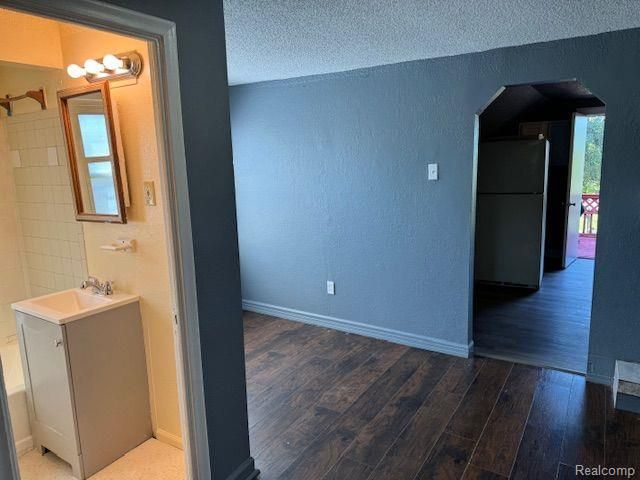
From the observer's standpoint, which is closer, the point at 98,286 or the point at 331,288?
the point at 98,286

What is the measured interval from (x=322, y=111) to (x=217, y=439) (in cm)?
256

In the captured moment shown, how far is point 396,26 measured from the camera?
2.25 meters

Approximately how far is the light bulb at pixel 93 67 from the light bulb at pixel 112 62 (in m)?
0.06

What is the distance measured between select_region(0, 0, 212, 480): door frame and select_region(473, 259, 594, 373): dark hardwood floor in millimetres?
2263

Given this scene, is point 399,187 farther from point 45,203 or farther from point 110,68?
point 45,203

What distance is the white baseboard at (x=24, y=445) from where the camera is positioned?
227 centimetres

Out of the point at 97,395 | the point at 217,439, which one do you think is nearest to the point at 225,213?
the point at 217,439

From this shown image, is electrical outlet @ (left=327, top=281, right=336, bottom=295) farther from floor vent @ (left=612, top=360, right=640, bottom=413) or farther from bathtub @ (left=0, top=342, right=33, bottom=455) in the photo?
bathtub @ (left=0, top=342, right=33, bottom=455)

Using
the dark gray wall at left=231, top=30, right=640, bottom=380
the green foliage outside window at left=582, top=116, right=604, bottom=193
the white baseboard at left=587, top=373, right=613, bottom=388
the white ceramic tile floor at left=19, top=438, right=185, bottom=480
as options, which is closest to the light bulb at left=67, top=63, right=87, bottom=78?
the dark gray wall at left=231, top=30, right=640, bottom=380

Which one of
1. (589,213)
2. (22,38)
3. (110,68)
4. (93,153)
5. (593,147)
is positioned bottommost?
(589,213)

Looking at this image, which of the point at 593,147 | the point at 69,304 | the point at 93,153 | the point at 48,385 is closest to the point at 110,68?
the point at 93,153

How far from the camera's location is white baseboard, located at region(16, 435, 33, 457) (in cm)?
227

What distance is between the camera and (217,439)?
6.00 feet

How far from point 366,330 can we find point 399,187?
1.22 m
